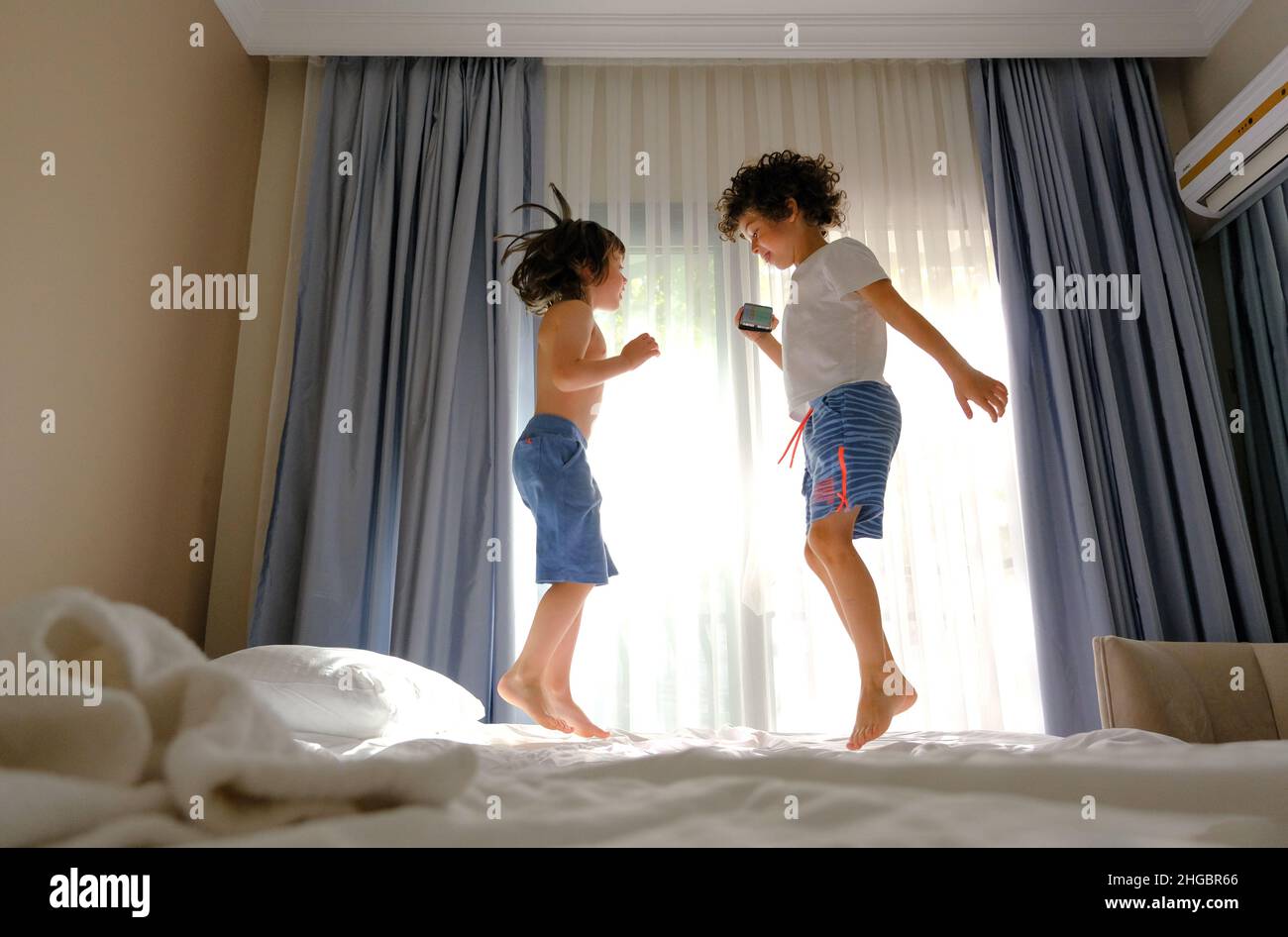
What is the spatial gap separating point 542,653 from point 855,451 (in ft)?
2.71

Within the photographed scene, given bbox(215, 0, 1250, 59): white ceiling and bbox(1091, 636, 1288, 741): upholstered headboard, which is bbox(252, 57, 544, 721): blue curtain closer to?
bbox(215, 0, 1250, 59): white ceiling

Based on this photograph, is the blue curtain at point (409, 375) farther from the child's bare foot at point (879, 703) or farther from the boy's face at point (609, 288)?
Result: the child's bare foot at point (879, 703)

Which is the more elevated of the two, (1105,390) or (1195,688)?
(1105,390)

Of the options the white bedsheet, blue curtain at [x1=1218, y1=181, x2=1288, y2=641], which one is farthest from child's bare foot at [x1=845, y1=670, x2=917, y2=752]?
blue curtain at [x1=1218, y1=181, x2=1288, y2=641]

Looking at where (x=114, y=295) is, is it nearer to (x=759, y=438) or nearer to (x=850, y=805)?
(x=759, y=438)

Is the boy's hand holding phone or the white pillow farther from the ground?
the boy's hand holding phone

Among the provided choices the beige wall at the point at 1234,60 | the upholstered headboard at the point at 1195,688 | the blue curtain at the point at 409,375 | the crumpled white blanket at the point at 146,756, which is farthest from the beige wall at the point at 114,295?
the beige wall at the point at 1234,60

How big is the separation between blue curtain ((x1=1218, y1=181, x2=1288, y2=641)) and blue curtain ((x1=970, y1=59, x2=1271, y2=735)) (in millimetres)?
134

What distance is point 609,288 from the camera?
2.25 m

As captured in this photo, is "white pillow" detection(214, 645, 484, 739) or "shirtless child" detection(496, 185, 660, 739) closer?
"white pillow" detection(214, 645, 484, 739)

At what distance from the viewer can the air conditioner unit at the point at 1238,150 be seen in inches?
92.7

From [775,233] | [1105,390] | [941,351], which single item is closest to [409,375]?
[775,233]

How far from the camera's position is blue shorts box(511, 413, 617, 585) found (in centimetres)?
196

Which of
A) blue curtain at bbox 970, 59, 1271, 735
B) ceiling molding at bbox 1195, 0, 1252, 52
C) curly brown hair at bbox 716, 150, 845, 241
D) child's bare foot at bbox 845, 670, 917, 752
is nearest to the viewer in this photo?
child's bare foot at bbox 845, 670, 917, 752
